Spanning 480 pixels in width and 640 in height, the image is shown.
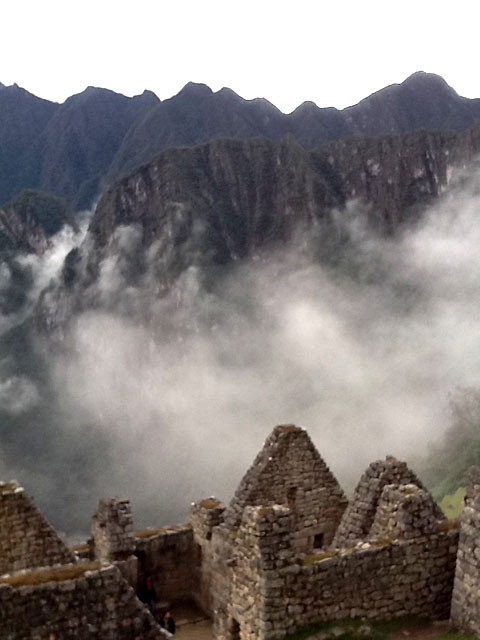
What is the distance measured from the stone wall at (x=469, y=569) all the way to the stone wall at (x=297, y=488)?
4421 mm

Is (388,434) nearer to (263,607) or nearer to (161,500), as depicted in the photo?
(161,500)

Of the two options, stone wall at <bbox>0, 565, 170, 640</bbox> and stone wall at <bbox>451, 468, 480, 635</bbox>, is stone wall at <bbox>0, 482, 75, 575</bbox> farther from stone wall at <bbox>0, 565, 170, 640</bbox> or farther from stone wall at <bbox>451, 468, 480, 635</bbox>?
stone wall at <bbox>451, 468, 480, 635</bbox>

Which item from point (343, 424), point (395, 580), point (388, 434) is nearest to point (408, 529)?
point (395, 580)

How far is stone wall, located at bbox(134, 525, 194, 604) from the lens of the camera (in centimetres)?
1493

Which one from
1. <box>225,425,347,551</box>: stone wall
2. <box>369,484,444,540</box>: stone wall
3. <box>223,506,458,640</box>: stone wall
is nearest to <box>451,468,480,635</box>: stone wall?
<box>223,506,458,640</box>: stone wall

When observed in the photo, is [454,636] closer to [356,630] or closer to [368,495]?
[356,630]

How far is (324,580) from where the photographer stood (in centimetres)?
983

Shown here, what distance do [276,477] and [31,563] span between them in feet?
17.0

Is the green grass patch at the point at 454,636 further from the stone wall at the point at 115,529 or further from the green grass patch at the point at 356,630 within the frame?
the stone wall at the point at 115,529

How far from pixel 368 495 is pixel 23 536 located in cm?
606

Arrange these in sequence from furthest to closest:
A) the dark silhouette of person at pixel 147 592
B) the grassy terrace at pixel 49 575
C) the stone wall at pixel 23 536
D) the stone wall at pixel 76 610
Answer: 1. the dark silhouette of person at pixel 147 592
2. the stone wall at pixel 23 536
3. the grassy terrace at pixel 49 575
4. the stone wall at pixel 76 610

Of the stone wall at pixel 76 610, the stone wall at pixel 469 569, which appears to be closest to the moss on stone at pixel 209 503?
the stone wall at pixel 469 569

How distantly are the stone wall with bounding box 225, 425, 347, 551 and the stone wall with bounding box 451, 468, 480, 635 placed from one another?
Result: 4421 mm

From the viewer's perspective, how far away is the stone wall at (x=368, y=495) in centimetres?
1245
